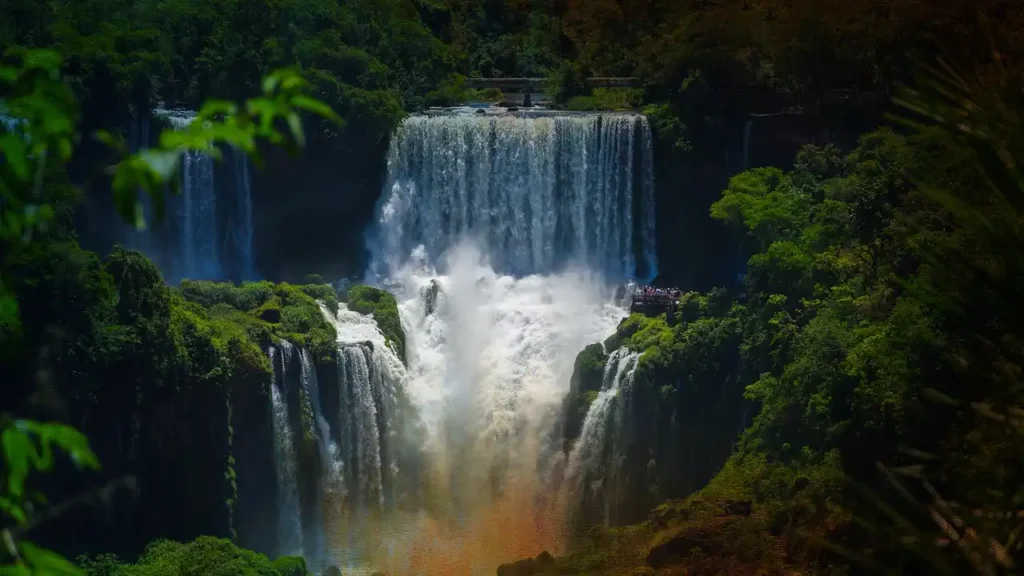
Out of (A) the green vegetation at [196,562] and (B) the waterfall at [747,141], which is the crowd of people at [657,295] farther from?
(A) the green vegetation at [196,562]

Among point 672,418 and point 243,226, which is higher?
point 243,226

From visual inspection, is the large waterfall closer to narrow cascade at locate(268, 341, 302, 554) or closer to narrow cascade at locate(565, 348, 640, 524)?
narrow cascade at locate(268, 341, 302, 554)

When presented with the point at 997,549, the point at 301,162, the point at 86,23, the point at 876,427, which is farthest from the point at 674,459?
the point at 997,549

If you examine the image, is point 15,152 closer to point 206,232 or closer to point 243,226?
point 206,232

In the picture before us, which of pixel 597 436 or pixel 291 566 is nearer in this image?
pixel 291 566

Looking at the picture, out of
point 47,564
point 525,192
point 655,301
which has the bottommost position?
point 655,301

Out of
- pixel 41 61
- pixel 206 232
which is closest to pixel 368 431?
pixel 206 232

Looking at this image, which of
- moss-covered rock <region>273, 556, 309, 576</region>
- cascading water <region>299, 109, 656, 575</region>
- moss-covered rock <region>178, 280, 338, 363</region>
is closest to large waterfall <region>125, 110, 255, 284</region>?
cascading water <region>299, 109, 656, 575</region>
